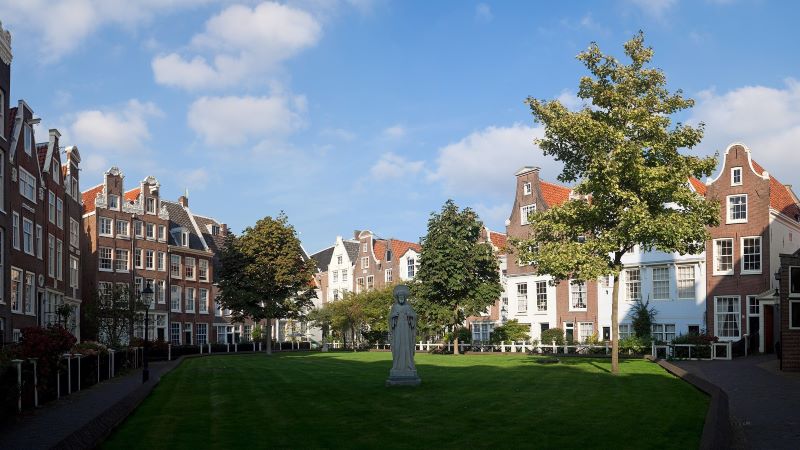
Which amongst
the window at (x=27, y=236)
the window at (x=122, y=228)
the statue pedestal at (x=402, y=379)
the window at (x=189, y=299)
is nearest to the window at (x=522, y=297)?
the window at (x=189, y=299)

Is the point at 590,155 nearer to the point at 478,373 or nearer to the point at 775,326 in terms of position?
the point at 478,373

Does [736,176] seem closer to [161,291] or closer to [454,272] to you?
[454,272]

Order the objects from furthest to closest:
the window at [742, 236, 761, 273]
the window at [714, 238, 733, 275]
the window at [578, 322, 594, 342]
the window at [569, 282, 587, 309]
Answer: the window at [569, 282, 587, 309] < the window at [578, 322, 594, 342] < the window at [714, 238, 733, 275] < the window at [742, 236, 761, 273]

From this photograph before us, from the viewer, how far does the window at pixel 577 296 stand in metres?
57.4

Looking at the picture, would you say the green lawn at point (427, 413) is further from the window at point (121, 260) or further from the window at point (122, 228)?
the window at point (122, 228)

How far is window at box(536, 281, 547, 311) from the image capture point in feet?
200

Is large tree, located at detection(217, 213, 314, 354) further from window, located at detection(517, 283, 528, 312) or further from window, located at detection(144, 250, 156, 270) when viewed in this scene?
window, located at detection(517, 283, 528, 312)

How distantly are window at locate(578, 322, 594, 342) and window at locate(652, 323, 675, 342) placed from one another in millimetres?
5695

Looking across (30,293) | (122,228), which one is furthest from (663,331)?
(122,228)

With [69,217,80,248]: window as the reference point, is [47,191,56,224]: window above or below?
above

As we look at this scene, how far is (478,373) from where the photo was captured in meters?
29.5

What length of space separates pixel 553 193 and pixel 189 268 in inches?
1553

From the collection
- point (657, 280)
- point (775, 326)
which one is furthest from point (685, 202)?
point (657, 280)

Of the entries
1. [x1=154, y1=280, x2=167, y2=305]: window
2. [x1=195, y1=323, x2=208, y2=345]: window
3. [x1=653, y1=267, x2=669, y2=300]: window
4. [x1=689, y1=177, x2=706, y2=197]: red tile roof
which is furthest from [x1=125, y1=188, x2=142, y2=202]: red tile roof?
[x1=689, y1=177, x2=706, y2=197]: red tile roof
